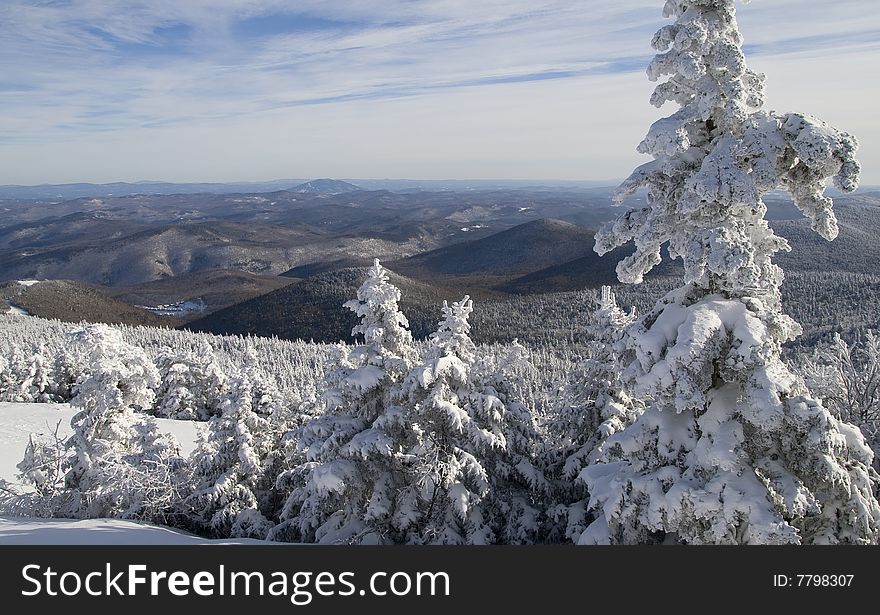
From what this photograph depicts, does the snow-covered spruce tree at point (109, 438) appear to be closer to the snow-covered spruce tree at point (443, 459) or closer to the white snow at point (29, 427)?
the snow-covered spruce tree at point (443, 459)

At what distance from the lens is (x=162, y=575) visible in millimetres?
9609

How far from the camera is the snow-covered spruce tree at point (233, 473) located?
786 inches

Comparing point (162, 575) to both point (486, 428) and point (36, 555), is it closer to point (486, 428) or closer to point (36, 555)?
point (36, 555)

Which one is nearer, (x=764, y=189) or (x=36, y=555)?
(x=764, y=189)

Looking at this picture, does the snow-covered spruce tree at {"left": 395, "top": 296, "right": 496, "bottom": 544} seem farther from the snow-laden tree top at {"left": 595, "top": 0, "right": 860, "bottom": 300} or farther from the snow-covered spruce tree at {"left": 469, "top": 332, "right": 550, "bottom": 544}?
the snow-laden tree top at {"left": 595, "top": 0, "right": 860, "bottom": 300}

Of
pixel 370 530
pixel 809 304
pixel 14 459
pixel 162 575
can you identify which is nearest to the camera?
pixel 162 575

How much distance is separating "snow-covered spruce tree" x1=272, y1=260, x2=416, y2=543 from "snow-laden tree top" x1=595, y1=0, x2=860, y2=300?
6758 mm

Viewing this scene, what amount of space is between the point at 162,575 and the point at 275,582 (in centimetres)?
189

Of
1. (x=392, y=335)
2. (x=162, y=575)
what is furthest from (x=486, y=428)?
(x=162, y=575)

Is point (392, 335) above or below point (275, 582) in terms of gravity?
above

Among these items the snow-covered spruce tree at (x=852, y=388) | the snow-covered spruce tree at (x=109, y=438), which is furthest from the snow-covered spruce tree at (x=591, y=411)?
the snow-covered spruce tree at (x=109, y=438)

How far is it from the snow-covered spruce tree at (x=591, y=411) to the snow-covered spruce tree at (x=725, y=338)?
6.30m

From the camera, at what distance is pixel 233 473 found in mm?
20453

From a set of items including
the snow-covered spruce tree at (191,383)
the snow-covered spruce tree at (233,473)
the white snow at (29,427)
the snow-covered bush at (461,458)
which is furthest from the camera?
the snow-covered spruce tree at (191,383)
